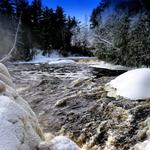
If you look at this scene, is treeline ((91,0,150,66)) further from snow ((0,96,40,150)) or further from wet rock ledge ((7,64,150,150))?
snow ((0,96,40,150))

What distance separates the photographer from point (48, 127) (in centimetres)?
915

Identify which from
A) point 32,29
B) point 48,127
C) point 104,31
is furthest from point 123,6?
point 32,29

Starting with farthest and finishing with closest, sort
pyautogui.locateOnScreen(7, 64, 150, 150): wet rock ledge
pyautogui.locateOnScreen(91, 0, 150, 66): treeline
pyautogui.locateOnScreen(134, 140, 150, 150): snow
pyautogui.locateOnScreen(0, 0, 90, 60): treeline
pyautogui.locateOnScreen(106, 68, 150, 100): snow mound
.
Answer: pyautogui.locateOnScreen(0, 0, 90, 60): treeline, pyautogui.locateOnScreen(91, 0, 150, 66): treeline, pyautogui.locateOnScreen(106, 68, 150, 100): snow mound, pyautogui.locateOnScreen(7, 64, 150, 150): wet rock ledge, pyautogui.locateOnScreen(134, 140, 150, 150): snow

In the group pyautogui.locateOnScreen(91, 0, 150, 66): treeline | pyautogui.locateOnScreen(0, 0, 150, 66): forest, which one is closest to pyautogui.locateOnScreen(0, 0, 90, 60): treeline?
pyautogui.locateOnScreen(0, 0, 150, 66): forest

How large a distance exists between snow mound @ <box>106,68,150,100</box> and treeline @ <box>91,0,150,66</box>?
8.44m

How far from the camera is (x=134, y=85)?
10.4 meters

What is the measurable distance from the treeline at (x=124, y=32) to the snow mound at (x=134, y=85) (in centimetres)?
844

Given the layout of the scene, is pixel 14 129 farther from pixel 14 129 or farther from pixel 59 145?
pixel 59 145

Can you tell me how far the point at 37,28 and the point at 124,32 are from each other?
20531mm

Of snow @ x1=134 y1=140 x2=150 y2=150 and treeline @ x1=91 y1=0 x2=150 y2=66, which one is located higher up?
treeline @ x1=91 y1=0 x2=150 y2=66

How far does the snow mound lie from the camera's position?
32.6 feet

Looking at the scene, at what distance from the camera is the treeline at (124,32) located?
20156 mm

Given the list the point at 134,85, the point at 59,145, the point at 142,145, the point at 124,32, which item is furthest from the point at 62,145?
the point at 124,32

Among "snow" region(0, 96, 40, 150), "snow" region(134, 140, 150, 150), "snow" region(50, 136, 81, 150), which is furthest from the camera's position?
"snow" region(134, 140, 150, 150)
